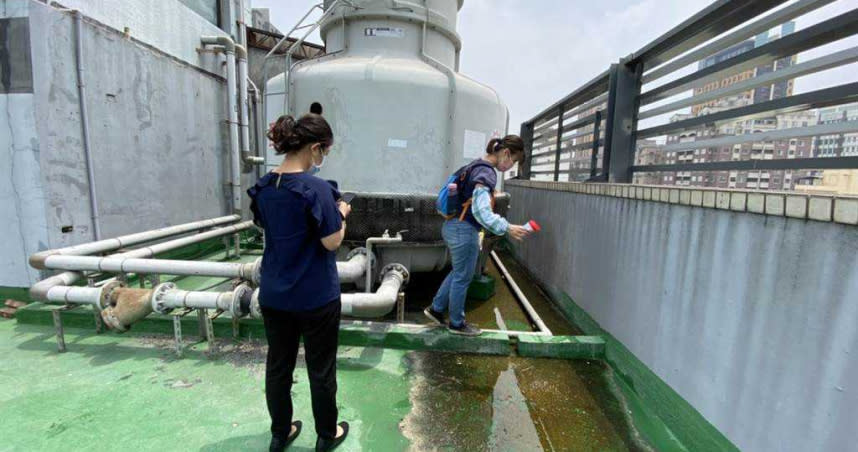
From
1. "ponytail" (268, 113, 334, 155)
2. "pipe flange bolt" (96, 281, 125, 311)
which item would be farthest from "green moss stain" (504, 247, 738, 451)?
"pipe flange bolt" (96, 281, 125, 311)

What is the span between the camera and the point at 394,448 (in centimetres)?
204

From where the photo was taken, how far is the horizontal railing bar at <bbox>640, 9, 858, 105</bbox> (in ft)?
5.57

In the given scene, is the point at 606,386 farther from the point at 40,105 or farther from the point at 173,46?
the point at 173,46

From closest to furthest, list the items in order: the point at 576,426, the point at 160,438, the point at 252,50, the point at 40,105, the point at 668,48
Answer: the point at 160,438 < the point at 576,426 < the point at 668,48 < the point at 40,105 < the point at 252,50

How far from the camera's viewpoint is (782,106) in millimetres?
2002

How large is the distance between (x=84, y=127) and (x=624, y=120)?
5040mm

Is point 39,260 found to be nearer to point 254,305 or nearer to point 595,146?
point 254,305

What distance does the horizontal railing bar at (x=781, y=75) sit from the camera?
5.60 ft

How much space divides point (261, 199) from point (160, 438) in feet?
4.86

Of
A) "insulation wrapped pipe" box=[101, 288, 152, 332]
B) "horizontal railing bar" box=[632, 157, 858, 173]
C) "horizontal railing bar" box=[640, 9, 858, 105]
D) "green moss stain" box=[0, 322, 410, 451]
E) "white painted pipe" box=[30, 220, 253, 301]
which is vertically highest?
"horizontal railing bar" box=[640, 9, 858, 105]

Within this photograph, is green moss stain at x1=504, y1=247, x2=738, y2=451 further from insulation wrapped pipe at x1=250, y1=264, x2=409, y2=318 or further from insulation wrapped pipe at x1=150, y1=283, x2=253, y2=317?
insulation wrapped pipe at x1=150, y1=283, x2=253, y2=317

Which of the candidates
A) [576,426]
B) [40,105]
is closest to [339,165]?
[40,105]

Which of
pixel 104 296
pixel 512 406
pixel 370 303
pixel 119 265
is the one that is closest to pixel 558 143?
pixel 370 303

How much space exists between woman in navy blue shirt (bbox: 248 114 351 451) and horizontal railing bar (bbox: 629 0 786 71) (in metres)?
2.55
